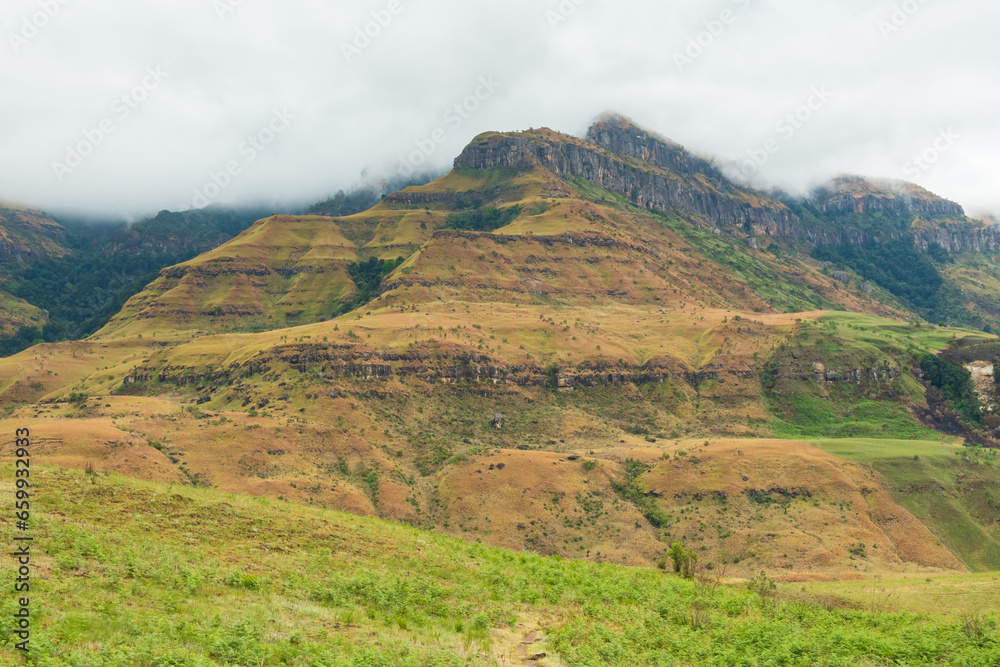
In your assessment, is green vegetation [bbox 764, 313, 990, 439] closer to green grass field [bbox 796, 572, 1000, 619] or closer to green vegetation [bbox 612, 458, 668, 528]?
green vegetation [bbox 612, 458, 668, 528]

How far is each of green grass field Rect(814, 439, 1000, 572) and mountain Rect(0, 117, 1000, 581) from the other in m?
0.32

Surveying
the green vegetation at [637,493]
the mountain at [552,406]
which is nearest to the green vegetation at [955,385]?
the mountain at [552,406]

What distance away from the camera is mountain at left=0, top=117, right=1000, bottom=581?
71.2 m

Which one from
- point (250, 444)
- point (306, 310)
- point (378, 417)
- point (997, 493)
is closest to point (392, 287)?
point (306, 310)

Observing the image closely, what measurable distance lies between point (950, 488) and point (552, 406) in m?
56.2

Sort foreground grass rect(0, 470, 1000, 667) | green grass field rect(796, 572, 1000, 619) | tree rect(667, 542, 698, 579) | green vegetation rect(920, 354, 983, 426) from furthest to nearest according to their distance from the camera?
green vegetation rect(920, 354, 983, 426) → tree rect(667, 542, 698, 579) → green grass field rect(796, 572, 1000, 619) → foreground grass rect(0, 470, 1000, 667)

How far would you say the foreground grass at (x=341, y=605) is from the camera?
15461 mm

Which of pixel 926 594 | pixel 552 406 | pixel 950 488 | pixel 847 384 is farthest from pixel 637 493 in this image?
pixel 847 384

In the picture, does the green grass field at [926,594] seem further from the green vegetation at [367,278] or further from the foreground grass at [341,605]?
the green vegetation at [367,278]

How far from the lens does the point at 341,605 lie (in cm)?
2030

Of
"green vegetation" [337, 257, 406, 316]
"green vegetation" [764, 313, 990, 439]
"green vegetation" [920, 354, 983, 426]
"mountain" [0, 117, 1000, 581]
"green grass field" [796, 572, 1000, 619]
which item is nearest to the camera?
"green grass field" [796, 572, 1000, 619]

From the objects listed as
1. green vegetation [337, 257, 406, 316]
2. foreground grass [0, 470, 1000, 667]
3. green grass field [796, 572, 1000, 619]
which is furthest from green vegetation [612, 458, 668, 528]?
green vegetation [337, 257, 406, 316]

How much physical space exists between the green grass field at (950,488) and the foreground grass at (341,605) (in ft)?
183

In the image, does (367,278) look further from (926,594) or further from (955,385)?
(926,594)
